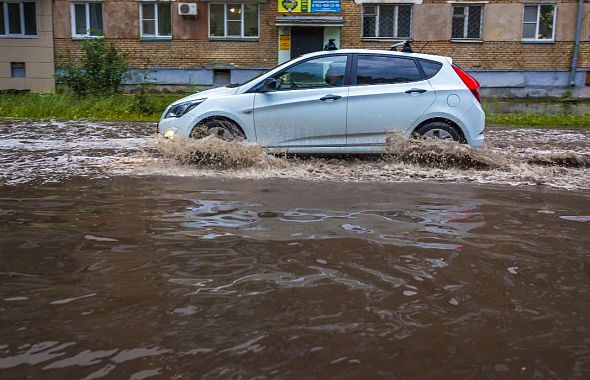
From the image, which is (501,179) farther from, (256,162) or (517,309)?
(517,309)

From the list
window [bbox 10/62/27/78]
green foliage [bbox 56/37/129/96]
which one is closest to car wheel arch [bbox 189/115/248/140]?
green foliage [bbox 56/37/129/96]

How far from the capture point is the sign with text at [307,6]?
21.7 meters

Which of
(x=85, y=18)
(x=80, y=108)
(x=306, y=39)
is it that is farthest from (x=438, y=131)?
(x=85, y=18)

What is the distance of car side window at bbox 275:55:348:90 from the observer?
8.44 metres

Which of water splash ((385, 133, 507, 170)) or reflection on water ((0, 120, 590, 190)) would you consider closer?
reflection on water ((0, 120, 590, 190))

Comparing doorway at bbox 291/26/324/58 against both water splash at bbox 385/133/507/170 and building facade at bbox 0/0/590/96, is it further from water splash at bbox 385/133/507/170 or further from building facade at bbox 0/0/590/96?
Result: water splash at bbox 385/133/507/170

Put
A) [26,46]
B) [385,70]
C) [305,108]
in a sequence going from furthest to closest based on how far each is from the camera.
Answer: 1. [26,46]
2. [385,70]
3. [305,108]

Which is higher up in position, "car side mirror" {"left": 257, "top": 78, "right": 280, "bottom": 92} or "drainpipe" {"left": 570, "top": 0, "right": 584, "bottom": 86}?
"drainpipe" {"left": 570, "top": 0, "right": 584, "bottom": 86}

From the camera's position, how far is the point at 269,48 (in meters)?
22.3

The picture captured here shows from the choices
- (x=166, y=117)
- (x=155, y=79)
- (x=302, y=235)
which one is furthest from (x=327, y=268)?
(x=155, y=79)

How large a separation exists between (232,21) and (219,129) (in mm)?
15141

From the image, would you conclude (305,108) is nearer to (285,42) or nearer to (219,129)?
(219,129)

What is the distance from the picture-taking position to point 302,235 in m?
4.83

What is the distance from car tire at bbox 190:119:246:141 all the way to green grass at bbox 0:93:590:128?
7657mm
